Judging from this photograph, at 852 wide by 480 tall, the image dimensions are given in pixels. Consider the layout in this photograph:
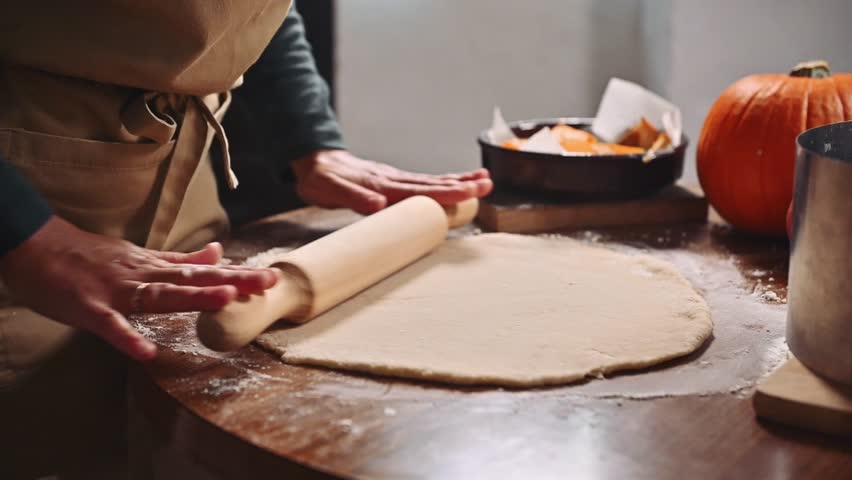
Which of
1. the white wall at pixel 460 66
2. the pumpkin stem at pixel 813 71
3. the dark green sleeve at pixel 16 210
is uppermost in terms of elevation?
the pumpkin stem at pixel 813 71

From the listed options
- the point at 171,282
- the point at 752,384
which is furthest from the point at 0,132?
the point at 752,384

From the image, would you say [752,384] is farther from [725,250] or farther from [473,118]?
[473,118]

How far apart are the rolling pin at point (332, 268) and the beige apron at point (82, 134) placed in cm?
27

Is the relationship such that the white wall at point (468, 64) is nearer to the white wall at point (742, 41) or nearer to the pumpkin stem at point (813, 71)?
the white wall at point (742, 41)

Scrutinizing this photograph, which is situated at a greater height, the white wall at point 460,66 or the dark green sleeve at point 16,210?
the dark green sleeve at point 16,210

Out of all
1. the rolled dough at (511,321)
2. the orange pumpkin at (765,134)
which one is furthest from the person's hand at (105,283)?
the orange pumpkin at (765,134)

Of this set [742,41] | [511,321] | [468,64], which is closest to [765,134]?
[511,321]

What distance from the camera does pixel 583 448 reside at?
0.75 metres

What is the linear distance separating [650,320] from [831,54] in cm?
173

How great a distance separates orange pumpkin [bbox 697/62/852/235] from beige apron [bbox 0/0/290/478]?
30.6 inches

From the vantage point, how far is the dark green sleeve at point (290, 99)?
1557mm

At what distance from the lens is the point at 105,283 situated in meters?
0.91

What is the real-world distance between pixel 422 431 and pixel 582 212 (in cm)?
82

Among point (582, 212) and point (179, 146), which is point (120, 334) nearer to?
point (179, 146)
